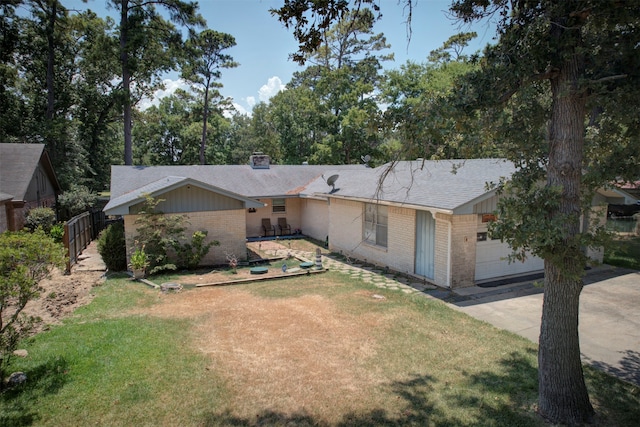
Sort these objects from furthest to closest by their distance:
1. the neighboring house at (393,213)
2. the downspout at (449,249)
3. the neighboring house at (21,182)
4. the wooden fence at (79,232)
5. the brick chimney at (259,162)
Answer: the brick chimney at (259,162), the neighboring house at (21,182), the wooden fence at (79,232), the neighboring house at (393,213), the downspout at (449,249)

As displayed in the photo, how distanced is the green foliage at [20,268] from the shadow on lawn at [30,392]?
14.2 inches

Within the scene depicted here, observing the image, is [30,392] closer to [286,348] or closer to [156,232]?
[286,348]

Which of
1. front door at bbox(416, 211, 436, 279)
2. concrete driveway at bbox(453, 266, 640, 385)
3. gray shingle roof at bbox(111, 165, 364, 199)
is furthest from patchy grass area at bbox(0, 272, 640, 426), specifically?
gray shingle roof at bbox(111, 165, 364, 199)

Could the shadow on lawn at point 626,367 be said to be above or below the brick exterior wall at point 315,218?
below

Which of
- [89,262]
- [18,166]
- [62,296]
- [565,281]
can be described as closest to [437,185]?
[565,281]

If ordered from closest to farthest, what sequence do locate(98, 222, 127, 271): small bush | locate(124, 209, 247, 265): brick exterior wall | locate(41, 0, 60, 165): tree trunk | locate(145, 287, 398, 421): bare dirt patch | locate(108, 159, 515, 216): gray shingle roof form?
locate(145, 287, 398, 421): bare dirt patch, locate(108, 159, 515, 216): gray shingle roof, locate(98, 222, 127, 271): small bush, locate(124, 209, 247, 265): brick exterior wall, locate(41, 0, 60, 165): tree trunk

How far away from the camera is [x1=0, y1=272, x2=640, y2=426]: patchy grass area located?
5219 mm

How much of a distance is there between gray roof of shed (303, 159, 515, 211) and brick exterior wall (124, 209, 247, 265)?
441cm

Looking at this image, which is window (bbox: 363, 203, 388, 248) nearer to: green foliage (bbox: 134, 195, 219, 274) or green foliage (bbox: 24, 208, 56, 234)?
green foliage (bbox: 134, 195, 219, 274)

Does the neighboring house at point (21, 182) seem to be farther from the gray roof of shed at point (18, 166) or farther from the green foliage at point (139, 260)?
the green foliage at point (139, 260)

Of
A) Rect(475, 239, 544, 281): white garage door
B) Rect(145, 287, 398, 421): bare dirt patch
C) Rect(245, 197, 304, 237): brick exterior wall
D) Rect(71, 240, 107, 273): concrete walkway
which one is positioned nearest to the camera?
Rect(145, 287, 398, 421): bare dirt patch

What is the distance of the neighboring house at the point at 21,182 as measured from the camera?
1658 centimetres

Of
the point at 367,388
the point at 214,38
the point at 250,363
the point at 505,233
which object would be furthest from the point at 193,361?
the point at 214,38

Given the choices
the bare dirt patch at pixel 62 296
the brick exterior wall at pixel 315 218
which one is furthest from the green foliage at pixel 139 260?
the brick exterior wall at pixel 315 218
